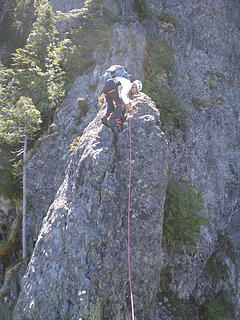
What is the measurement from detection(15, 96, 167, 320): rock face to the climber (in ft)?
1.28

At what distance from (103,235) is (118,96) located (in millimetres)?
4658

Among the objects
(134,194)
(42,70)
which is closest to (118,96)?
(134,194)

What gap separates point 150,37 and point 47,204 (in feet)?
38.7

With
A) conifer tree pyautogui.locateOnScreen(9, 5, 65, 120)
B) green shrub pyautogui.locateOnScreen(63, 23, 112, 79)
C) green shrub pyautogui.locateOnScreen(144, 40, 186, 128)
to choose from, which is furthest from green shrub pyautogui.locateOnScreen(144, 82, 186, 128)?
conifer tree pyautogui.locateOnScreen(9, 5, 65, 120)

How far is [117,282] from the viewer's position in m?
8.56

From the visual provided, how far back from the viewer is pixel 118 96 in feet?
33.3

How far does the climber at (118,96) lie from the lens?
10.0 meters

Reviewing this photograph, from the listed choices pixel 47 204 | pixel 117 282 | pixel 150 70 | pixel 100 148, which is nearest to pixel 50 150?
pixel 47 204

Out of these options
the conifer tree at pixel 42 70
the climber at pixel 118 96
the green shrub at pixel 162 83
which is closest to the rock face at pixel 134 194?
the climber at pixel 118 96

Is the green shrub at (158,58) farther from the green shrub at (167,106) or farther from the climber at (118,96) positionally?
the climber at (118,96)

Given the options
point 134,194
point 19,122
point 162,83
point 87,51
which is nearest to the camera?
point 134,194

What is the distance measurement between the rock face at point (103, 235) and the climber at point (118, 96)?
389 mm

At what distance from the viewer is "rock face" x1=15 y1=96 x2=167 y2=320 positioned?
27.9 feet

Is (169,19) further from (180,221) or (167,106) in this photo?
(180,221)
